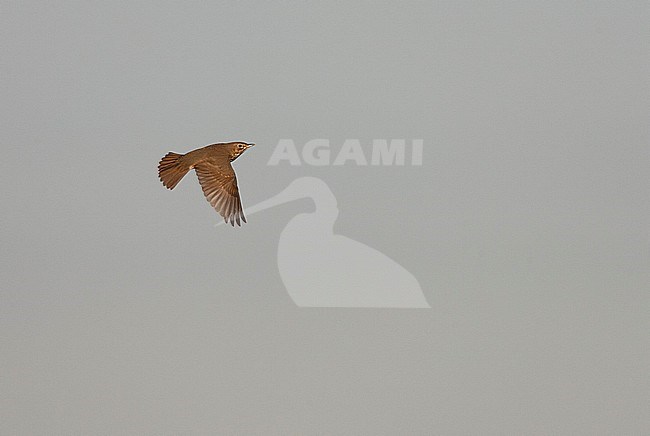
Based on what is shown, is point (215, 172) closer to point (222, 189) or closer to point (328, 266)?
point (222, 189)

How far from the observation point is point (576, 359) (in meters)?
2.32

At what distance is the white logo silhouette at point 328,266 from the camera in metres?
2.31

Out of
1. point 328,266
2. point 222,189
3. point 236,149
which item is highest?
point 236,149

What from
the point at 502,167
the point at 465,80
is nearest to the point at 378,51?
the point at 465,80

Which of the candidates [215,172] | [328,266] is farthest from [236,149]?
[328,266]

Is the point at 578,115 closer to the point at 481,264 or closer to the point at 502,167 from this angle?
the point at 502,167

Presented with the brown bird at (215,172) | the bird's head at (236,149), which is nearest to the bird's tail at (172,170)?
the brown bird at (215,172)

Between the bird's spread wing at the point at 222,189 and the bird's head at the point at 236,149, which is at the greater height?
the bird's head at the point at 236,149

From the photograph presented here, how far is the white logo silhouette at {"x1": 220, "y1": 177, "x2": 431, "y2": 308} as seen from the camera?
2.31 metres

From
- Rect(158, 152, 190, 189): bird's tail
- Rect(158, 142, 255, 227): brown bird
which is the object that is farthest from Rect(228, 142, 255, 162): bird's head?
Rect(158, 152, 190, 189): bird's tail

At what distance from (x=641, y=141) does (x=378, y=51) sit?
0.88m

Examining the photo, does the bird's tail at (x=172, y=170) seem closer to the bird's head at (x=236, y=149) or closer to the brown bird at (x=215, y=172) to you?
the brown bird at (x=215, y=172)

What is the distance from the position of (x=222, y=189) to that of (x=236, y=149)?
0.44 feet

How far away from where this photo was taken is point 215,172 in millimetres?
2295
